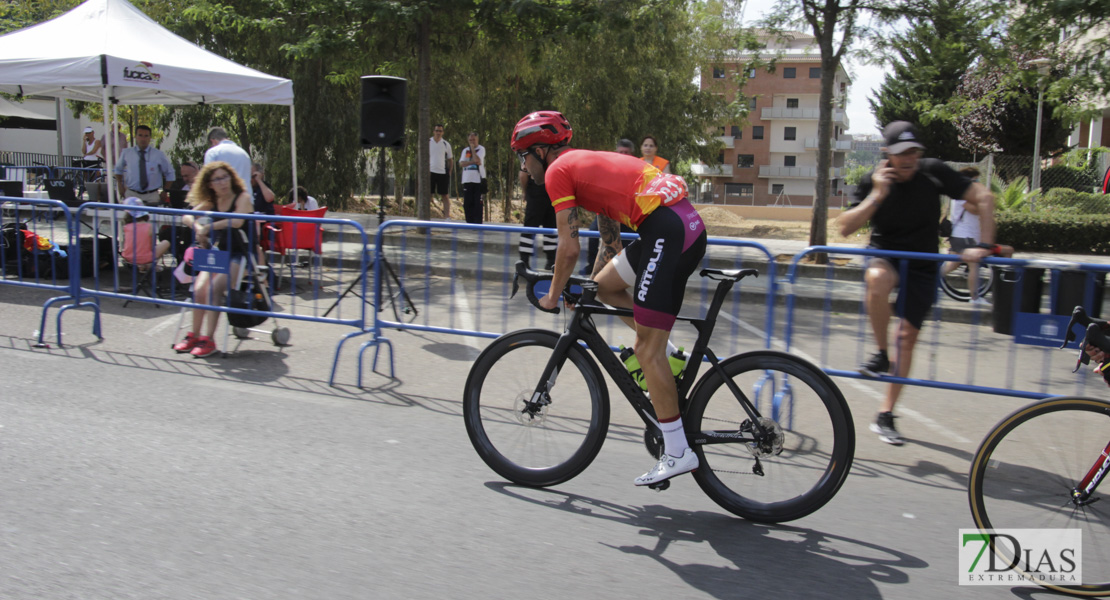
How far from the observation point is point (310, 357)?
7.32m

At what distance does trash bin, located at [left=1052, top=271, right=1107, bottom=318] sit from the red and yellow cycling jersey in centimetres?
238

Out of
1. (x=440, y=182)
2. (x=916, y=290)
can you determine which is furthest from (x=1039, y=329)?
(x=440, y=182)

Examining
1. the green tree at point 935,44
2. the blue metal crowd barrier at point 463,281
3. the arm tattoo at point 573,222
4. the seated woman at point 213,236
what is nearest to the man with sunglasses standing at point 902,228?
the blue metal crowd barrier at point 463,281

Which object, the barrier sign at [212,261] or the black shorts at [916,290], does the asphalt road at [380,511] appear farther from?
the barrier sign at [212,261]

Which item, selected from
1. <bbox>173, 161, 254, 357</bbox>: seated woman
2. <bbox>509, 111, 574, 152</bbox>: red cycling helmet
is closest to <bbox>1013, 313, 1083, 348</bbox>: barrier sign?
<bbox>509, 111, 574, 152</bbox>: red cycling helmet

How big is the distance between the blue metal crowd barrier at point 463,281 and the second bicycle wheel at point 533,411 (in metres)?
1.84

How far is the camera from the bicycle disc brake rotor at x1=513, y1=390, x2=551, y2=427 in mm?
4324

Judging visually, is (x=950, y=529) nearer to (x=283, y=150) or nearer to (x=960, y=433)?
(x=960, y=433)

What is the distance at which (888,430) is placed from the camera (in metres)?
5.38

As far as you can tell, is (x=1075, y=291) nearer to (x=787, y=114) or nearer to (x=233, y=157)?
(x=233, y=157)

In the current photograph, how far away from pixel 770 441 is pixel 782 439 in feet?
0.18

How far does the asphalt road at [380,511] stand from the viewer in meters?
3.38

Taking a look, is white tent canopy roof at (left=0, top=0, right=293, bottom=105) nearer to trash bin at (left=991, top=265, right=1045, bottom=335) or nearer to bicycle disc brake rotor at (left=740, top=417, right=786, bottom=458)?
bicycle disc brake rotor at (left=740, top=417, right=786, bottom=458)

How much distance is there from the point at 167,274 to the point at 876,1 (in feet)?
36.0
